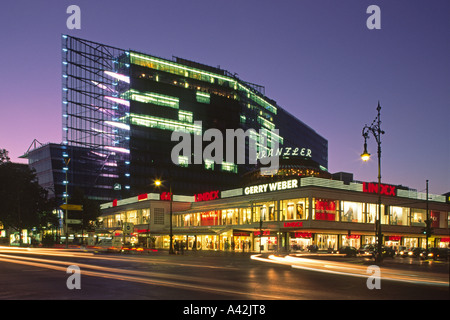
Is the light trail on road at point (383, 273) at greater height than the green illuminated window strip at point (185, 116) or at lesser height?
lesser

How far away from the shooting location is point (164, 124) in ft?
446

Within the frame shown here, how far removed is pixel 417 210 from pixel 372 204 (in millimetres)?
12949

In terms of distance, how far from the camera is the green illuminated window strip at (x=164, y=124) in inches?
5153

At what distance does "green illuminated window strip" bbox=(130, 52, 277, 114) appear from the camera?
136125 mm

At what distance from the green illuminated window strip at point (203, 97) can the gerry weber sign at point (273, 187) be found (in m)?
75.4

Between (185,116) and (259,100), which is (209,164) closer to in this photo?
(185,116)

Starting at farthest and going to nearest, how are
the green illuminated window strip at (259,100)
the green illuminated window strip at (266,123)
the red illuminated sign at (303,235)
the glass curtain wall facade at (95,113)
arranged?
the green illuminated window strip at (266,123) < the green illuminated window strip at (259,100) < the glass curtain wall facade at (95,113) < the red illuminated sign at (303,235)

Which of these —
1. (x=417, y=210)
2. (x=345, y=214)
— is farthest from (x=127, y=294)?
(x=417, y=210)

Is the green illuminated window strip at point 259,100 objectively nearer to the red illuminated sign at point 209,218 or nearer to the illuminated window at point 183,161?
the illuminated window at point 183,161

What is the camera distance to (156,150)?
13450 cm

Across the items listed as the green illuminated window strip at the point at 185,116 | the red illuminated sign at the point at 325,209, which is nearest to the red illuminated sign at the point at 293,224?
the red illuminated sign at the point at 325,209

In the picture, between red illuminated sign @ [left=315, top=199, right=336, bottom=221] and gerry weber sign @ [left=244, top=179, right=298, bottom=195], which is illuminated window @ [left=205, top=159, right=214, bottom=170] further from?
red illuminated sign @ [left=315, top=199, right=336, bottom=221]

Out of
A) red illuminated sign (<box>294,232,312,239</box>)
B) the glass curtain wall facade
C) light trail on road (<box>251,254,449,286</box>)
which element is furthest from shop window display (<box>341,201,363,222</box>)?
the glass curtain wall facade

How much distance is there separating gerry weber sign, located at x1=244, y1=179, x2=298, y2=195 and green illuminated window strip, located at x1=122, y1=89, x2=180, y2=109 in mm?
68399
